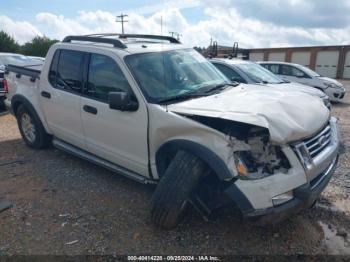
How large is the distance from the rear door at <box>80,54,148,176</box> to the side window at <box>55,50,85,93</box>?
200 mm

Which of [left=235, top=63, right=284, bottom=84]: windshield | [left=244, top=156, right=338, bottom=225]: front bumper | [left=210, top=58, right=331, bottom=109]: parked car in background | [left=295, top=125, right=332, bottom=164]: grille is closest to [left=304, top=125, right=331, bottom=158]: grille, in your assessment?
[left=295, top=125, right=332, bottom=164]: grille

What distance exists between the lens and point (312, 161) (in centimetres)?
274

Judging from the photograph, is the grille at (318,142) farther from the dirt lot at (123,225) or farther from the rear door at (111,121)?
the rear door at (111,121)

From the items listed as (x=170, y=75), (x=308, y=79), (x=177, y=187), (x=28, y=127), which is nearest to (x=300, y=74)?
(x=308, y=79)

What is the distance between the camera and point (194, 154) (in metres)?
2.80

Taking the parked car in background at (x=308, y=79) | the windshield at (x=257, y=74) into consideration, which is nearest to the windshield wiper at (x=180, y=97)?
the windshield at (x=257, y=74)

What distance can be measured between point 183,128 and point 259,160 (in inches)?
29.7

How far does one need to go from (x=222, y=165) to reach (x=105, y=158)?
1.90 m

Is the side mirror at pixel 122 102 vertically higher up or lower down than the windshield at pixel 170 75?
lower down

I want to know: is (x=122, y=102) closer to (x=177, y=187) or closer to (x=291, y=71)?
(x=177, y=187)

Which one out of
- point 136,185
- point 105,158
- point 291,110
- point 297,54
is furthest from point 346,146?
point 297,54

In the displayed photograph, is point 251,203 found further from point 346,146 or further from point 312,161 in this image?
point 346,146

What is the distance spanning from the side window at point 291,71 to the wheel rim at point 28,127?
959 centimetres

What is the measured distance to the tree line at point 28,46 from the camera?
112 feet
